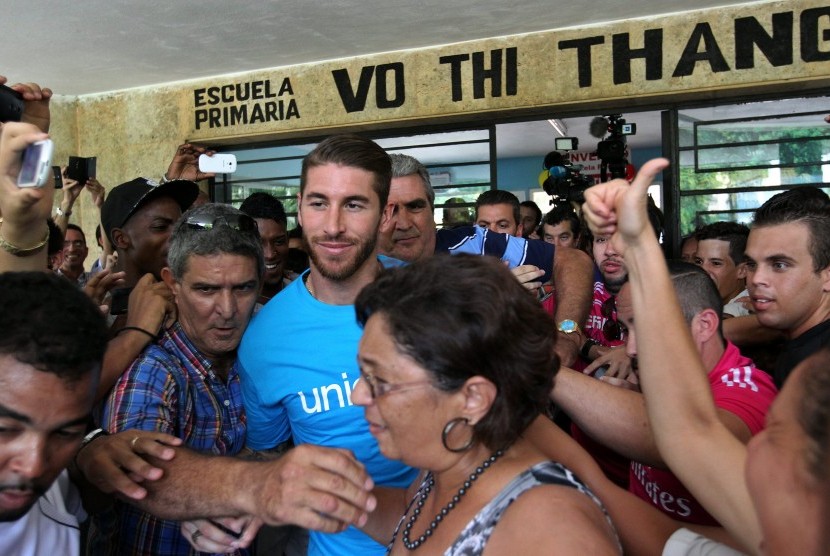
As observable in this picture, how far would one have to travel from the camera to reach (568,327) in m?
3.14

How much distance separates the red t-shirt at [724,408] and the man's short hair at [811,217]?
0.92m

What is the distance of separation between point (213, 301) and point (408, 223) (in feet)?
3.96

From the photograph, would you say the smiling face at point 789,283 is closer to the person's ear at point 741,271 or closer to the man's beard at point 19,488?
the person's ear at point 741,271

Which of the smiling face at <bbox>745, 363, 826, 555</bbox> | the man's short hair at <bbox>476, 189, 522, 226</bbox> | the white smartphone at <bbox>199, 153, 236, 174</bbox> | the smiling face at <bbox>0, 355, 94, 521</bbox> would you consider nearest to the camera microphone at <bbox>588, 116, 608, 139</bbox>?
the man's short hair at <bbox>476, 189, 522, 226</bbox>

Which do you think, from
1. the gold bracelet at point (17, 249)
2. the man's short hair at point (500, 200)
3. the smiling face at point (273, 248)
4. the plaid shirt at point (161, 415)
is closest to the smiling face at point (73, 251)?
the smiling face at point (273, 248)

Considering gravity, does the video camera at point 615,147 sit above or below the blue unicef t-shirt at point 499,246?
above

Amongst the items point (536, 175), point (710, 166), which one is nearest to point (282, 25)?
point (710, 166)

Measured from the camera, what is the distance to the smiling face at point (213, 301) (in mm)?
2229

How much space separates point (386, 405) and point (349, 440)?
74 centimetres

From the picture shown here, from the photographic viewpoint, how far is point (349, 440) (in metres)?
2.16

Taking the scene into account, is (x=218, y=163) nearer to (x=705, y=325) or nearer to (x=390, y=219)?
(x=390, y=219)

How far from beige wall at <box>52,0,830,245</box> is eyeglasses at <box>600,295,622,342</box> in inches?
91.1

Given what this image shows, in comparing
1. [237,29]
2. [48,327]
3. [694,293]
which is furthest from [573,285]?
[237,29]

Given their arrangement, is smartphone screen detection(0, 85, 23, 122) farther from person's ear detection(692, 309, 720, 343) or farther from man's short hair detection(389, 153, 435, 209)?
person's ear detection(692, 309, 720, 343)
